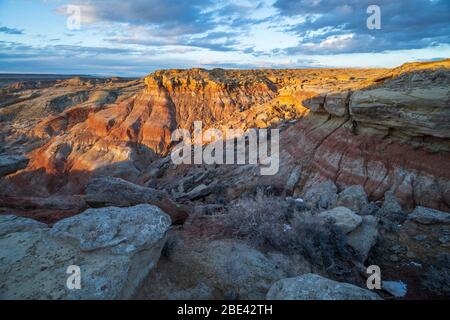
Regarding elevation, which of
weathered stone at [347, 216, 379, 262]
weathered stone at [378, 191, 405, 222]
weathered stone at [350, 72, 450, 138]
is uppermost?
weathered stone at [350, 72, 450, 138]

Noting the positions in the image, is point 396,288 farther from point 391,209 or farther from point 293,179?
point 293,179

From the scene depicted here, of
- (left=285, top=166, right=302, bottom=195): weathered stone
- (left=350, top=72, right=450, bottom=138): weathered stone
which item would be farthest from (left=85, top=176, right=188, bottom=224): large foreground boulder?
(left=350, top=72, right=450, bottom=138): weathered stone

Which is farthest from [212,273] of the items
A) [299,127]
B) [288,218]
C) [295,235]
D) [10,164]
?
[299,127]

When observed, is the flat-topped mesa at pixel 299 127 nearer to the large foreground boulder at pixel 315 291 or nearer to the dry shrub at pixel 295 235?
the dry shrub at pixel 295 235

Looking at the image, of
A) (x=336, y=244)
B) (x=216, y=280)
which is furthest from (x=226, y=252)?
(x=336, y=244)

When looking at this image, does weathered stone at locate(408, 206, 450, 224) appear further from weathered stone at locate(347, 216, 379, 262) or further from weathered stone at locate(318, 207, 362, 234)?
weathered stone at locate(318, 207, 362, 234)

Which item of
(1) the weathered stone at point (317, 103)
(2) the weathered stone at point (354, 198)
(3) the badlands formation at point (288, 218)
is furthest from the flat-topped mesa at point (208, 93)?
(2) the weathered stone at point (354, 198)
